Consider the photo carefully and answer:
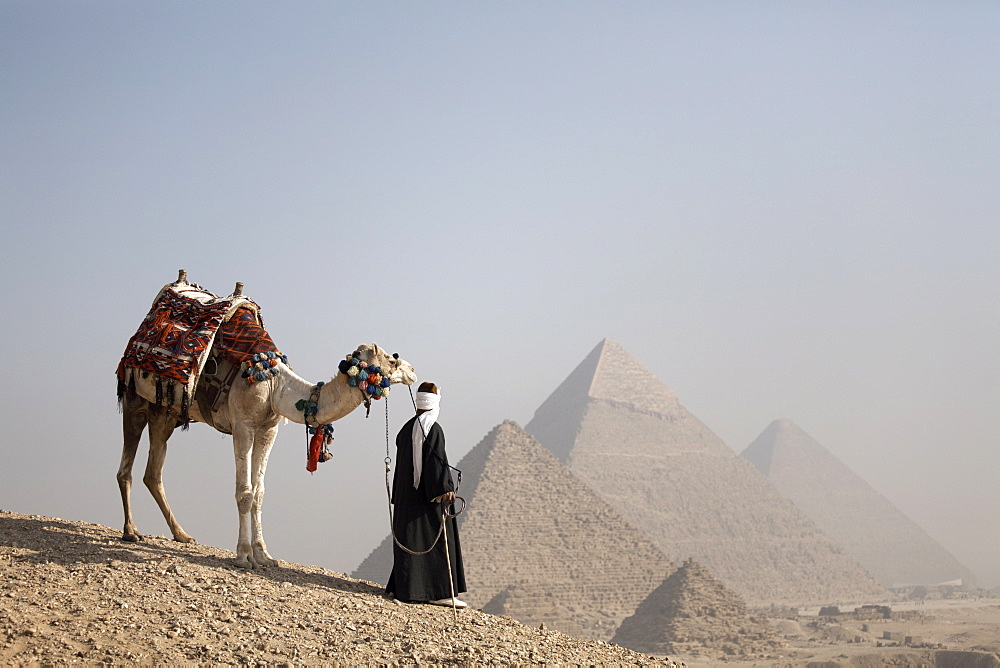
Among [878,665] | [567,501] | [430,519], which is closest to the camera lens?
[430,519]

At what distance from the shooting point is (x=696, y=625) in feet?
159

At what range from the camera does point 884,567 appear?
437 ft

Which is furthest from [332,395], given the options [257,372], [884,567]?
[884,567]

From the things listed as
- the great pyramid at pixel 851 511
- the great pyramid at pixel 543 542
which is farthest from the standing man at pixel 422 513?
the great pyramid at pixel 851 511

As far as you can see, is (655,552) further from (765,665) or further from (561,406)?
(561,406)

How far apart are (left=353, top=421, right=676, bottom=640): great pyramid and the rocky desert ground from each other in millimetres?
52115

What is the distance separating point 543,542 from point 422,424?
66996 mm

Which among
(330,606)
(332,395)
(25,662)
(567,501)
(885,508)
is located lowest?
(25,662)

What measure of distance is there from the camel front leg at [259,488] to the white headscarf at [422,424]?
114cm

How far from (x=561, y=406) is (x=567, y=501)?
39.2m

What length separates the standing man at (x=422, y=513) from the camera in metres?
A: 8.43

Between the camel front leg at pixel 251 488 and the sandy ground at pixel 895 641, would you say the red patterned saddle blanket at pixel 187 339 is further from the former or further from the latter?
the sandy ground at pixel 895 641

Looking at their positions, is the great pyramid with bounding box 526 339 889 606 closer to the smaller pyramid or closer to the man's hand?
the smaller pyramid

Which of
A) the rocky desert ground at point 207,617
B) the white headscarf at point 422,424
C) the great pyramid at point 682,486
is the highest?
the great pyramid at point 682,486
